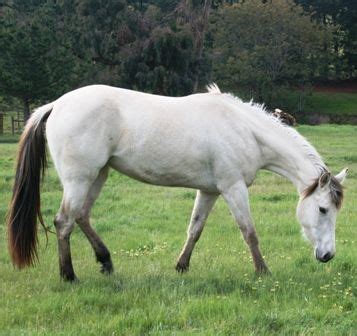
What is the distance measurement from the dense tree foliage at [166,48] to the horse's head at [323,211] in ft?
84.8

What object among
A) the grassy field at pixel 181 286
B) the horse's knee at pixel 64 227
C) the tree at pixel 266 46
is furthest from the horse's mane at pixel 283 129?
the tree at pixel 266 46

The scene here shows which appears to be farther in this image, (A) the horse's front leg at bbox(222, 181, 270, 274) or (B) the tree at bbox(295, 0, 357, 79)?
(B) the tree at bbox(295, 0, 357, 79)

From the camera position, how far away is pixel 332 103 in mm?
54906

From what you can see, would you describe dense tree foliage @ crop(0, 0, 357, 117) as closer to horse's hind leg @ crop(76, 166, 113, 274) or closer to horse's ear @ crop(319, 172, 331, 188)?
horse's hind leg @ crop(76, 166, 113, 274)

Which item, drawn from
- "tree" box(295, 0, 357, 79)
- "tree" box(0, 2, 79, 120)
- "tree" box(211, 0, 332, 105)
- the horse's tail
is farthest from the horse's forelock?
"tree" box(295, 0, 357, 79)

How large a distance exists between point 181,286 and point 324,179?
1.78m

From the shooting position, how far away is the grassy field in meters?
4.30

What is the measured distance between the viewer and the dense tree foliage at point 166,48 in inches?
1213

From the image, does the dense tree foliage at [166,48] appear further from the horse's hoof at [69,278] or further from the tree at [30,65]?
the horse's hoof at [69,278]

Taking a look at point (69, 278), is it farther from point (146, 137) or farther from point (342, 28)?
point (342, 28)

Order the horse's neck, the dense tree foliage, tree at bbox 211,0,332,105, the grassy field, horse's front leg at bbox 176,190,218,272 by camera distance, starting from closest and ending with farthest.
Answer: the grassy field → the horse's neck → horse's front leg at bbox 176,190,218,272 → the dense tree foliage → tree at bbox 211,0,332,105

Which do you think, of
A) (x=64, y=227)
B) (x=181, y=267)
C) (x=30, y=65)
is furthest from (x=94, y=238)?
(x=30, y=65)

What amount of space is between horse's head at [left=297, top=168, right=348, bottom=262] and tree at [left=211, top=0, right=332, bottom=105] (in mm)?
43255

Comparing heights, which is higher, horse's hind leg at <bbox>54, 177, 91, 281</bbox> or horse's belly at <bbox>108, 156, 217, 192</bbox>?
horse's belly at <bbox>108, 156, 217, 192</bbox>
